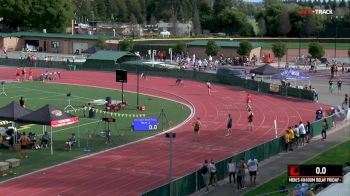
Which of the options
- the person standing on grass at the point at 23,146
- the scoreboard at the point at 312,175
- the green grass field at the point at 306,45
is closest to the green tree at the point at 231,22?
the green grass field at the point at 306,45

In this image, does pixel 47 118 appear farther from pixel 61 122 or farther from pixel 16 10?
pixel 16 10

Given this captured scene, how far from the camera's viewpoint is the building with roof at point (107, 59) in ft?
231

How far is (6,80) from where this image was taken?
61.5 metres

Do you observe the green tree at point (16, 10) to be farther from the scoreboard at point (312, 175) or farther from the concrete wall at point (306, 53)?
the scoreboard at point (312, 175)

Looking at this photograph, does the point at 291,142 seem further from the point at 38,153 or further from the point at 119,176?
the point at 38,153

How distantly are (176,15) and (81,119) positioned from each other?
130 metres

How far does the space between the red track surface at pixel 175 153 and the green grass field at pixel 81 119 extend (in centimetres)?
110

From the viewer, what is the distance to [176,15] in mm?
168375

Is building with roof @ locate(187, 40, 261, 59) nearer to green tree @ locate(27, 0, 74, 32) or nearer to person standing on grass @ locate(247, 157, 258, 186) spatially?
green tree @ locate(27, 0, 74, 32)

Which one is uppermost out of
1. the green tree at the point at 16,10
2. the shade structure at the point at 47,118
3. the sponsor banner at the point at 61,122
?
the green tree at the point at 16,10

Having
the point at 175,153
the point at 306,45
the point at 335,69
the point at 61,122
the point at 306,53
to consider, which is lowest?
the point at 175,153

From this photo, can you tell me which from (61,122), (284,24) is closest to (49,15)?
(284,24)

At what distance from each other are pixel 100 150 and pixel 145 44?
60.9m

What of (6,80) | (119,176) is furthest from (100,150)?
(6,80)
